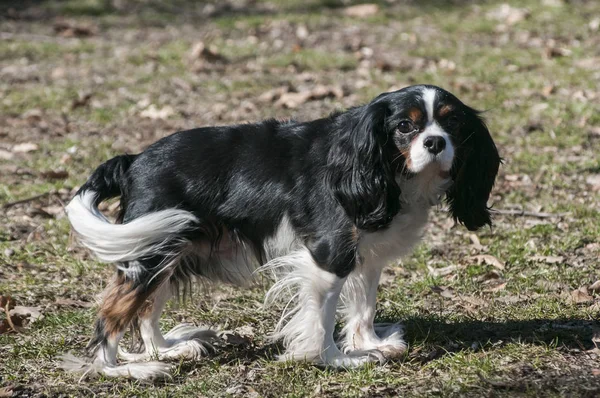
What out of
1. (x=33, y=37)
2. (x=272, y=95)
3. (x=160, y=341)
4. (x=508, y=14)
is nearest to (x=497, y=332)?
(x=160, y=341)

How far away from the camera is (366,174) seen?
13.7ft

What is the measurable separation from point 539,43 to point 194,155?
26.8 ft

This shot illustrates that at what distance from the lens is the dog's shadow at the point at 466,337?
456 cm

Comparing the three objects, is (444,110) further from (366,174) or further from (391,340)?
(391,340)

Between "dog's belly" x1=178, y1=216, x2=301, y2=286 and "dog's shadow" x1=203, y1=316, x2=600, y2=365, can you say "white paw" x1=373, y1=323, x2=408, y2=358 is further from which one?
"dog's belly" x1=178, y1=216, x2=301, y2=286

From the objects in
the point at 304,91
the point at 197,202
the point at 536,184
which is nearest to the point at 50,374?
the point at 197,202

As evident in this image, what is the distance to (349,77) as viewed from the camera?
10523 millimetres

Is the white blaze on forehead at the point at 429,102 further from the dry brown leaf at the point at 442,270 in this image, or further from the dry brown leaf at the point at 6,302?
the dry brown leaf at the point at 6,302

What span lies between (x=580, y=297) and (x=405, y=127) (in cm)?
174

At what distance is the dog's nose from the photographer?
4.05 metres

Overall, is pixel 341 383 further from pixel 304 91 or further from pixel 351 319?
pixel 304 91

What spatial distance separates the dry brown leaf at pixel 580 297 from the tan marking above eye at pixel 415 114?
1717 millimetres

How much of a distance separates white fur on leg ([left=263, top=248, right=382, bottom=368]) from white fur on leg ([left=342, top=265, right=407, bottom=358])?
196mm

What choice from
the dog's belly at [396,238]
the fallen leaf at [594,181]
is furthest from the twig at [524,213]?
the dog's belly at [396,238]
